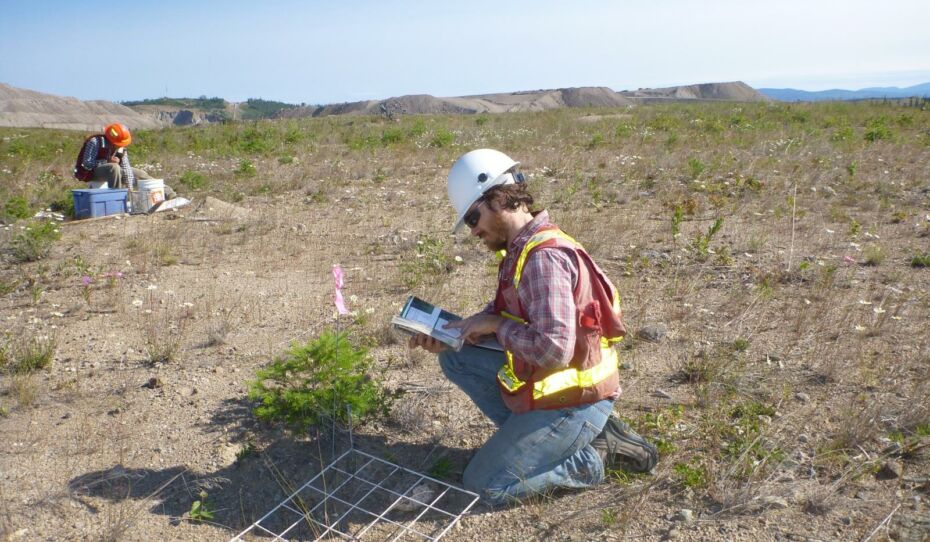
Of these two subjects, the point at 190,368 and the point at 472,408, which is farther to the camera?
the point at 190,368

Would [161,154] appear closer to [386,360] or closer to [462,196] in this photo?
[386,360]

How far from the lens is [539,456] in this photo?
2.71 meters

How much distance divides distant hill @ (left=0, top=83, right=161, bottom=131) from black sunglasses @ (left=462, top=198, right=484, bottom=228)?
62.5m

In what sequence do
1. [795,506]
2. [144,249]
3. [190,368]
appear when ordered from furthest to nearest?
1. [144,249]
2. [190,368]
3. [795,506]

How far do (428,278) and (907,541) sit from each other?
3745 mm

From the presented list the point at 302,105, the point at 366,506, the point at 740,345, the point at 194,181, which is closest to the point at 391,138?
the point at 194,181

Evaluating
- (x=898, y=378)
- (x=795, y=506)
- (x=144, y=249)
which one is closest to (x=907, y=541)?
(x=795, y=506)

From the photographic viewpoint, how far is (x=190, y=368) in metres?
4.02

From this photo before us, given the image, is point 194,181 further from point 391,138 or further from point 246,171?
point 391,138

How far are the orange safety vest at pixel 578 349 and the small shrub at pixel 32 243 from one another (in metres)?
5.12

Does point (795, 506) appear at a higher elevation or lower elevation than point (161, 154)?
lower

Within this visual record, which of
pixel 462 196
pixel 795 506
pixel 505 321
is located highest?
pixel 462 196

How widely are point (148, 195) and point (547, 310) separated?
6827 millimetres

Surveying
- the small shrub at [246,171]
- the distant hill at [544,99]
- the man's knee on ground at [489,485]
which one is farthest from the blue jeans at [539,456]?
the distant hill at [544,99]
